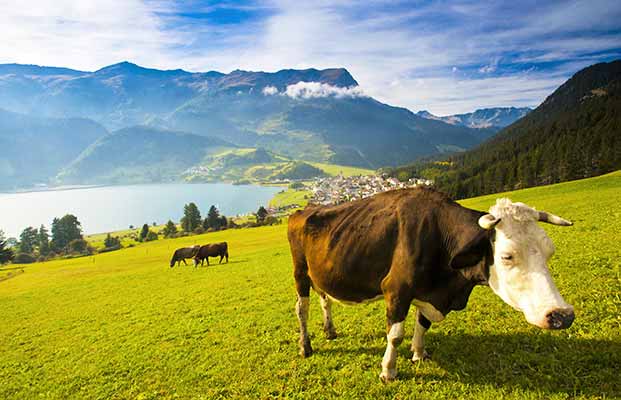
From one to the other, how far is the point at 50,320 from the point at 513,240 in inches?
703

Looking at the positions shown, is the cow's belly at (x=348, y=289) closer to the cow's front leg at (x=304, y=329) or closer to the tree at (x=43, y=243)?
the cow's front leg at (x=304, y=329)

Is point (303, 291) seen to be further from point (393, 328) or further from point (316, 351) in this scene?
point (393, 328)

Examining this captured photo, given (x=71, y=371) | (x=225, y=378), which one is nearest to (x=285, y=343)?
(x=225, y=378)

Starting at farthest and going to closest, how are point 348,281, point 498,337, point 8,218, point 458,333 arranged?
point 8,218, point 458,333, point 498,337, point 348,281

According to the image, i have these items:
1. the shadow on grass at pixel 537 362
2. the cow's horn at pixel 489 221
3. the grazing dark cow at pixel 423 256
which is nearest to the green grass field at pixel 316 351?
the shadow on grass at pixel 537 362

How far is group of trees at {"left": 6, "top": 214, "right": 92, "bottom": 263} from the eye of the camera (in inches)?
3076

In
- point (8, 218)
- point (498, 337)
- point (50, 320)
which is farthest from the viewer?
point (8, 218)

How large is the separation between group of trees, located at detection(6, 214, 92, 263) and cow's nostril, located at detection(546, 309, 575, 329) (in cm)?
9226

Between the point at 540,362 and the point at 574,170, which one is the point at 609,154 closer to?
the point at 574,170

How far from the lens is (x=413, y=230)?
4.92m

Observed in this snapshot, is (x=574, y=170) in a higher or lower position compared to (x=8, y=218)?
lower

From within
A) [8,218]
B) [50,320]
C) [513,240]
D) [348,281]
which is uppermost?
[8,218]

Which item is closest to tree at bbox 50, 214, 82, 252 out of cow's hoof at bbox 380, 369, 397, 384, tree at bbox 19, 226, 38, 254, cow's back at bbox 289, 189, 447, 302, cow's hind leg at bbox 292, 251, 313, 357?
tree at bbox 19, 226, 38, 254

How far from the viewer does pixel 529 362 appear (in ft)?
17.0
